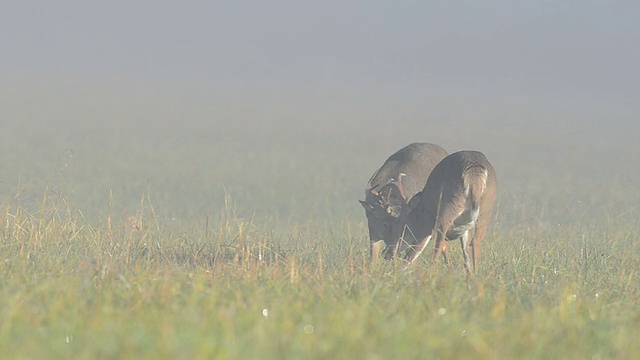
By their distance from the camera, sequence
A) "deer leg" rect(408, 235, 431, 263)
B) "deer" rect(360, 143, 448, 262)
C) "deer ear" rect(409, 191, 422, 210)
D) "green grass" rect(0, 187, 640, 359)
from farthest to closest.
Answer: "deer" rect(360, 143, 448, 262)
"deer ear" rect(409, 191, 422, 210)
"deer leg" rect(408, 235, 431, 263)
"green grass" rect(0, 187, 640, 359)

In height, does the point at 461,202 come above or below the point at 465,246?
above

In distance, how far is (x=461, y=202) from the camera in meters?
9.95

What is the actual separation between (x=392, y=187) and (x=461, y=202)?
1.87 meters

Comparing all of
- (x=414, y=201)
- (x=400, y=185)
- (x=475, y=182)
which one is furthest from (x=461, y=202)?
(x=400, y=185)

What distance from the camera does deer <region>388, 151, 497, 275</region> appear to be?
9883 mm

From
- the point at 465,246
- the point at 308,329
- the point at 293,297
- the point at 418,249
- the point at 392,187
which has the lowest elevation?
the point at 418,249

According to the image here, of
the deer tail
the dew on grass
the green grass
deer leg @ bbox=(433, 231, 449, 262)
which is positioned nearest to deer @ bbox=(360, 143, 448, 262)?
deer leg @ bbox=(433, 231, 449, 262)

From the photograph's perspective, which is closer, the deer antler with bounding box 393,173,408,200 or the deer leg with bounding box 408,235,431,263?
the deer leg with bounding box 408,235,431,263

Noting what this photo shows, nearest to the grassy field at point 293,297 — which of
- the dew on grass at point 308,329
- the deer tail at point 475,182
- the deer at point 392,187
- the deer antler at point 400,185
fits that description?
the dew on grass at point 308,329

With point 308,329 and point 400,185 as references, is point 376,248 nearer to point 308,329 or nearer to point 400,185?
point 400,185

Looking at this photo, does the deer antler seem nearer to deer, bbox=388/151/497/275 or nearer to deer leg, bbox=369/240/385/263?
deer leg, bbox=369/240/385/263

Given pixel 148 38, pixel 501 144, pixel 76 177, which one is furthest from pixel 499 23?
pixel 76 177

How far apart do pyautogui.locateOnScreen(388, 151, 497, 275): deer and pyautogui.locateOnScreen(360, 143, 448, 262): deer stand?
767 millimetres

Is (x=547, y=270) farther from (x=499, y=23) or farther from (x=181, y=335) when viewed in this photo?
(x=499, y=23)
